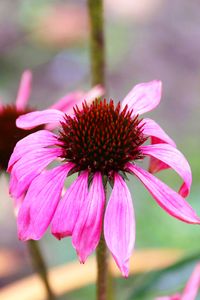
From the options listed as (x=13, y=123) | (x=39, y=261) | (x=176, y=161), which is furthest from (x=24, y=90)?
(x=176, y=161)

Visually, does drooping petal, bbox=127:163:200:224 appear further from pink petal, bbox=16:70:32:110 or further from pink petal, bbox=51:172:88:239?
pink petal, bbox=16:70:32:110

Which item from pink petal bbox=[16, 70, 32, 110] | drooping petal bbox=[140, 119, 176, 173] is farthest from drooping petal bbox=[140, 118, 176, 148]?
pink petal bbox=[16, 70, 32, 110]

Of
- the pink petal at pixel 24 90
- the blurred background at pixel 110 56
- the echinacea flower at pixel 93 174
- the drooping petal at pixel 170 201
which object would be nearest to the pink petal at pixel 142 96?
the echinacea flower at pixel 93 174

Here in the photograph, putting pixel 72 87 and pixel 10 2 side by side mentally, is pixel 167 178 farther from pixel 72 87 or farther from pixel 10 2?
pixel 10 2

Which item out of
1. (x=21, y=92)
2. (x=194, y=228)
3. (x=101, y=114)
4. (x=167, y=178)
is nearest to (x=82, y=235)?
(x=101, y=114)

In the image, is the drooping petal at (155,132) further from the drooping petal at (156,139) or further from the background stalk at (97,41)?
the background stalk at (97,41)

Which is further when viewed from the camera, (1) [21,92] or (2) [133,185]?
(2) [133,185]

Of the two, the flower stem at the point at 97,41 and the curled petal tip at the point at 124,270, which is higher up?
the flower stem at the point at 97,41
